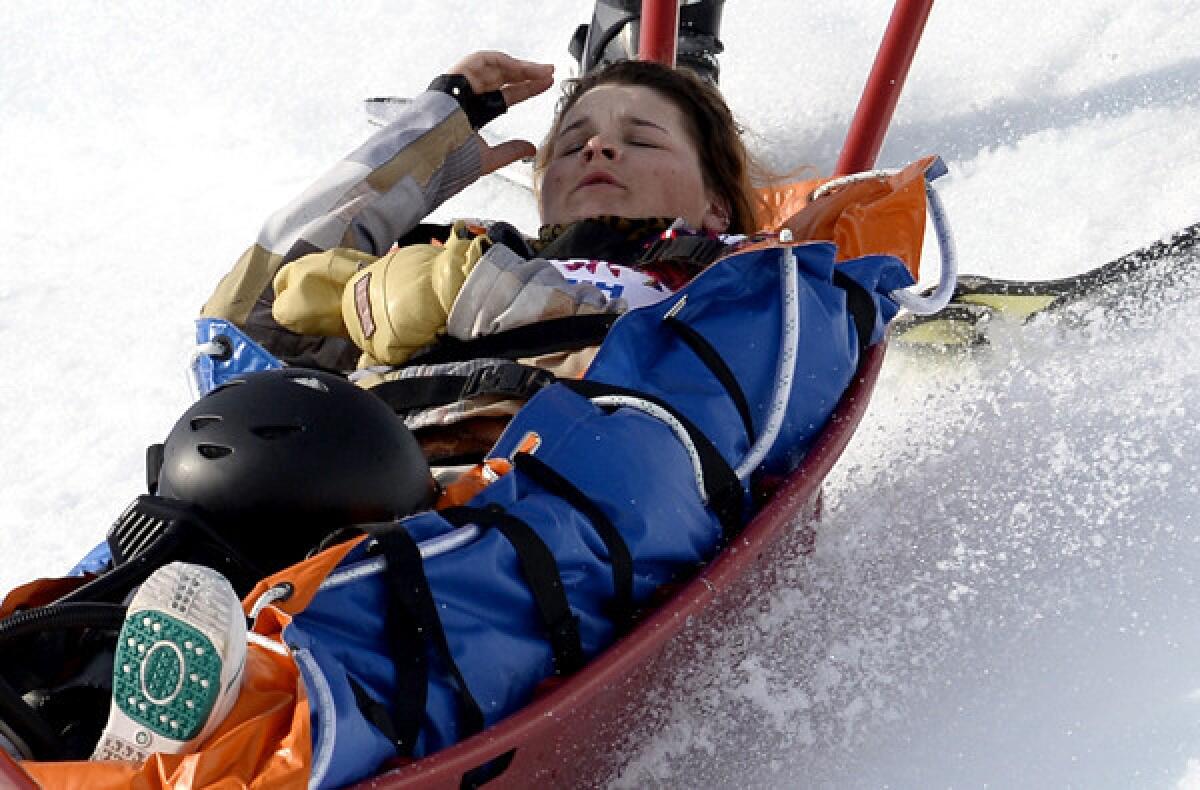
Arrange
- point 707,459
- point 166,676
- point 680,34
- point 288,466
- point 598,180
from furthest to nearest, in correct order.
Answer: point 680,34
point 598,180
point 707,459
point 288,466
point 166,676

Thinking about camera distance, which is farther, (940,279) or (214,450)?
(940,279)

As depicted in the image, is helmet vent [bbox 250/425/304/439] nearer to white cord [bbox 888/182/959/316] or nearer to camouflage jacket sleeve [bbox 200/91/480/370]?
camouflage jacket sleeve [bbox 200/91/480/370]

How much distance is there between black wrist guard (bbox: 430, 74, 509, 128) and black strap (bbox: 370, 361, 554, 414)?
34.0 inches

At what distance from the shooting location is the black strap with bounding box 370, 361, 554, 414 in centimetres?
165

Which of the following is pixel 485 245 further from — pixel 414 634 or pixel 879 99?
pixel 879 99

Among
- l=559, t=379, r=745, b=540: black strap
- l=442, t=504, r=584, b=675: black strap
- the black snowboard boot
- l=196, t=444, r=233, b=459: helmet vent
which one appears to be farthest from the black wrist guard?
l=442, t=504, r=584, b=675: black strap

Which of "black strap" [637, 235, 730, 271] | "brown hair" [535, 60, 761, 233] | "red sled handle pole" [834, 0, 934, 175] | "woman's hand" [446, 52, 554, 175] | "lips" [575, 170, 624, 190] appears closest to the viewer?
"black strap" [637, 235, 730, 271]

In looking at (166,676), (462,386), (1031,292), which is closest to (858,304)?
(462,386)

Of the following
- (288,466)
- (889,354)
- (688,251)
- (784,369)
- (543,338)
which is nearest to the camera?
(288,466)

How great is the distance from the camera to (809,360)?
1.68 meters

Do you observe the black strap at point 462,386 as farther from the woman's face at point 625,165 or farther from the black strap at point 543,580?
the woman's face at point 625,165

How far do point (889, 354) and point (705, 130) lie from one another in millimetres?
→ 515

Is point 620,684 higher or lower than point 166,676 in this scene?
lower

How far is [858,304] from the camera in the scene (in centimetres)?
181
